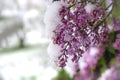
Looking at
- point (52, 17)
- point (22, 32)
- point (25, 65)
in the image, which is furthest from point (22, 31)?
point (52, 17)

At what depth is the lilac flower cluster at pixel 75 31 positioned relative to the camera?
1.27 metres

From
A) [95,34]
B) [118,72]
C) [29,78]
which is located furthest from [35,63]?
[95,34]

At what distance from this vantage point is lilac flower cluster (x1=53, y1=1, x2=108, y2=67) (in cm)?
127

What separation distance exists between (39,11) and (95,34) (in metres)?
9.03

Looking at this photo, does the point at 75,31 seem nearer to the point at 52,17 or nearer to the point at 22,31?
the point at 52,17

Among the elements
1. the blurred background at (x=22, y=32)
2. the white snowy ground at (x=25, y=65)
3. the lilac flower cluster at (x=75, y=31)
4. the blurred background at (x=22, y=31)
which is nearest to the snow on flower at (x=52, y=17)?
the lilac flower cluster at (x=75, y=31)

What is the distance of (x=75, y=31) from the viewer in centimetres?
127

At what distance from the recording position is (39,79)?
6.34m

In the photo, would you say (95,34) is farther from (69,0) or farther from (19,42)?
(19,42)

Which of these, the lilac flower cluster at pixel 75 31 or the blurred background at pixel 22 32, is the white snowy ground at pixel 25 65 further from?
the lilac flower cluster at pixel 75 31

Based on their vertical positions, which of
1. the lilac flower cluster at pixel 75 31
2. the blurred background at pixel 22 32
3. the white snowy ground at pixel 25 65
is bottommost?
the lilac flower cluster at pixel 75 31

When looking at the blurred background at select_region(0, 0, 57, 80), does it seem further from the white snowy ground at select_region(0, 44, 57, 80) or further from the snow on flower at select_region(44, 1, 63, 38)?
the snow on flower at select_region(44, 1, 63, 38)

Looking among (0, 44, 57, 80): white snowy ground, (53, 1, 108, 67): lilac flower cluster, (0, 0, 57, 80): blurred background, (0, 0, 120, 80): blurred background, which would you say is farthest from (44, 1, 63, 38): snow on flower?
(0, 0, 57, 80): blurred background

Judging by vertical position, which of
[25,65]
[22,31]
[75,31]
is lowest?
[75,31]
